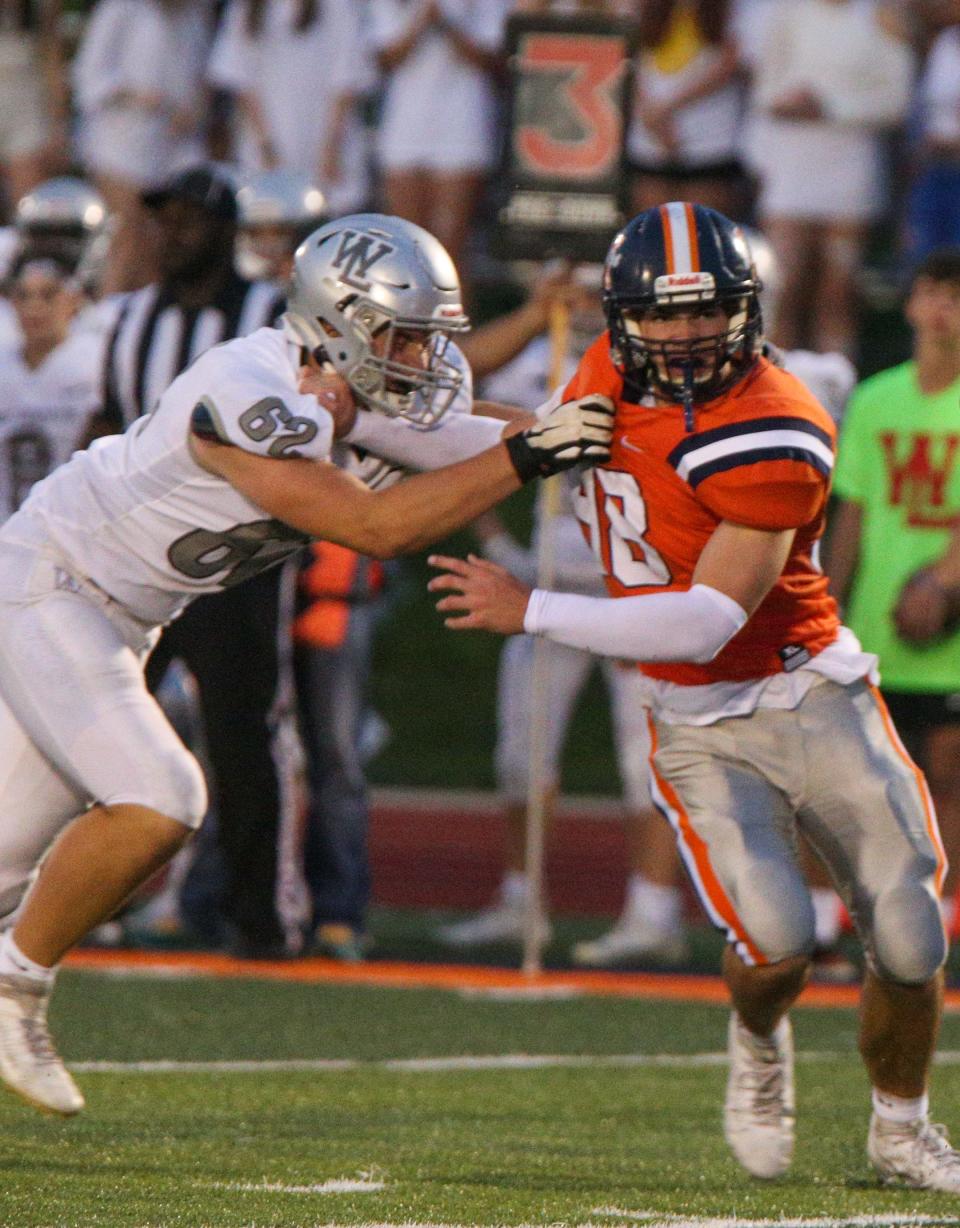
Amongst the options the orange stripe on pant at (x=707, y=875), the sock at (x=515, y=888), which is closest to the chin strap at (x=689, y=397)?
the orange stripe on pant at (x=707, y=875)

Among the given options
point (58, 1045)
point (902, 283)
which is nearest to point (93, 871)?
point (58, 1045)

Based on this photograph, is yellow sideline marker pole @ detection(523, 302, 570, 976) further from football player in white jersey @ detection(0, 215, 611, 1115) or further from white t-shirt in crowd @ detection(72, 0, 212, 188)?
white t-shirt in crowd @ detection(72, 0, 212, 188)

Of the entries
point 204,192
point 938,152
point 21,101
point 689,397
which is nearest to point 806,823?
point 689,397

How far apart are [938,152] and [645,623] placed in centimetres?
534

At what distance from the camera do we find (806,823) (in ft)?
14.2

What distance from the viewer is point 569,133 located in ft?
22.1

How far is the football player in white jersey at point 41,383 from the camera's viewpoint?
275 inches

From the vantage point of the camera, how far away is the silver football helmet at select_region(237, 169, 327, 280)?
7.43 meters

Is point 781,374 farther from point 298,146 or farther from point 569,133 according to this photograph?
point 298,146

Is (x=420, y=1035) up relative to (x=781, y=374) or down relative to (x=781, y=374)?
down

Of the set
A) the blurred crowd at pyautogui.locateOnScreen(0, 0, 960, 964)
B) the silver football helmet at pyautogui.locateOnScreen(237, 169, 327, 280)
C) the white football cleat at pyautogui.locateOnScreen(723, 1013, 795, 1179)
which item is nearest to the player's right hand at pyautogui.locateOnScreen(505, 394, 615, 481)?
the white football cleat at pyautogui.locateOnScreen(723, 1013, 795, 1179)

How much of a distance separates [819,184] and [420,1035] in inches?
172

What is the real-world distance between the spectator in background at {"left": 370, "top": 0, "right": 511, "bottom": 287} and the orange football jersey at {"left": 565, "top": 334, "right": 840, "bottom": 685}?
5294 millimetres

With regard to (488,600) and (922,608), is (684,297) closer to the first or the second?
(488,600)
